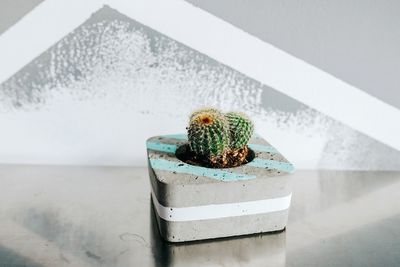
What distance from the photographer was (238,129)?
72cm

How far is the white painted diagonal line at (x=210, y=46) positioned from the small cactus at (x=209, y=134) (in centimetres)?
23

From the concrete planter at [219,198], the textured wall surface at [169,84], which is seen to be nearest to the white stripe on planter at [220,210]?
the concrete planter at [219,198]

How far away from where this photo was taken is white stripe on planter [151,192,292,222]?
2.17 feet

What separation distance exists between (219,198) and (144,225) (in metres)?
0.14

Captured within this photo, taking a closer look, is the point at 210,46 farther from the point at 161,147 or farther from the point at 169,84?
the point at 161,147

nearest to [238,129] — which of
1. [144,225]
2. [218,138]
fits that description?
[218,138]

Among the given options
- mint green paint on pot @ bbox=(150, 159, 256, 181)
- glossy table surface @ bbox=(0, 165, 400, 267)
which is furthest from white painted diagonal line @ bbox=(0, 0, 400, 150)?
mint green paint on pot @ bbox=(150, 159, 256, 181)

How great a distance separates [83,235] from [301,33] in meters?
0.51

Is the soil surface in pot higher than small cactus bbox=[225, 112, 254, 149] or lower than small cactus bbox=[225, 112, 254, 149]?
lower

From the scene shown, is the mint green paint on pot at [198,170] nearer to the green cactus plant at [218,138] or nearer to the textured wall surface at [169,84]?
the green cactus plant at [218,138]

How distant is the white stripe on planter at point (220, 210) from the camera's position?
0.66 meters

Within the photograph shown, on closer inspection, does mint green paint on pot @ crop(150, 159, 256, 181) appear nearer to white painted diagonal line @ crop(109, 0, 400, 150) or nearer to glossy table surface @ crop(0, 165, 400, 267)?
glossy table surface @ crop(0, 165, 400, 267)

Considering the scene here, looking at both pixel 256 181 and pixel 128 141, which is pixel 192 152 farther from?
pixel 128 141

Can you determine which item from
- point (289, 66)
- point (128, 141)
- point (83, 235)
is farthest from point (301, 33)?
point (83, 235)
